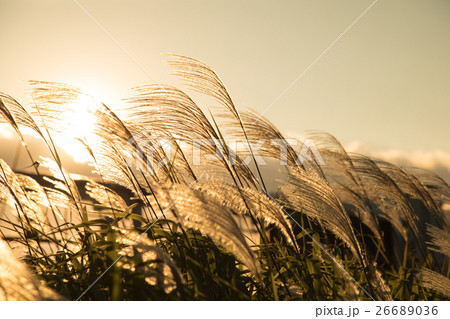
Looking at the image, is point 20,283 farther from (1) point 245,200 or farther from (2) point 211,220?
(1) point 245,200

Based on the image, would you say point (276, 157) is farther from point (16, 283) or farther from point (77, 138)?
point (16, 283)

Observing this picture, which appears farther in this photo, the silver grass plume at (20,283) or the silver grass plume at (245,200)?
the silver grass plume at (245,200)

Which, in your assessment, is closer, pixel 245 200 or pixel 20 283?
pixel 20 283

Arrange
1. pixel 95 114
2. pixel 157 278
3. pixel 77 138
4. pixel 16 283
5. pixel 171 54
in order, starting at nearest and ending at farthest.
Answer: pixel 16 283 < pixel 157 278 < pixel 95 114 < pixel 171 54 < pixel 77 138

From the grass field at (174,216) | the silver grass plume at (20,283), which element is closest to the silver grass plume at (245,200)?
the grass field at (174,216)

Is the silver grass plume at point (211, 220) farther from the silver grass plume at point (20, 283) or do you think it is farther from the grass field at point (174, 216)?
the silver grass plume at point (20, 283)

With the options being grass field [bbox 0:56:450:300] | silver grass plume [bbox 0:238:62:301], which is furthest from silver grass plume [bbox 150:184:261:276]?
silver grass plume [bbox 0:238:62:301]

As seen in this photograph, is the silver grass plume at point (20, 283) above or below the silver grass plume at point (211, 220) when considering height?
below

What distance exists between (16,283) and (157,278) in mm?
354

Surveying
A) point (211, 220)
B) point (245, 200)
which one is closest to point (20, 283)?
point (211, 220)

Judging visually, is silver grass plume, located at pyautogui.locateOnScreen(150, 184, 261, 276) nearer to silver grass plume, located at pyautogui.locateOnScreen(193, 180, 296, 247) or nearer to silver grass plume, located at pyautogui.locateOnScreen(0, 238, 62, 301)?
silver grass plume, located at pyautogui.locateOnScreen(193, 180, 296, 247)

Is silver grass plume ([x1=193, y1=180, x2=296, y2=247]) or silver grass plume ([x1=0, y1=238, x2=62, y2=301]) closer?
silver grass plume ([x1=0, y1=238, x2=62, y2=301])

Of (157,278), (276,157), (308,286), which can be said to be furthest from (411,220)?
(157,278)
